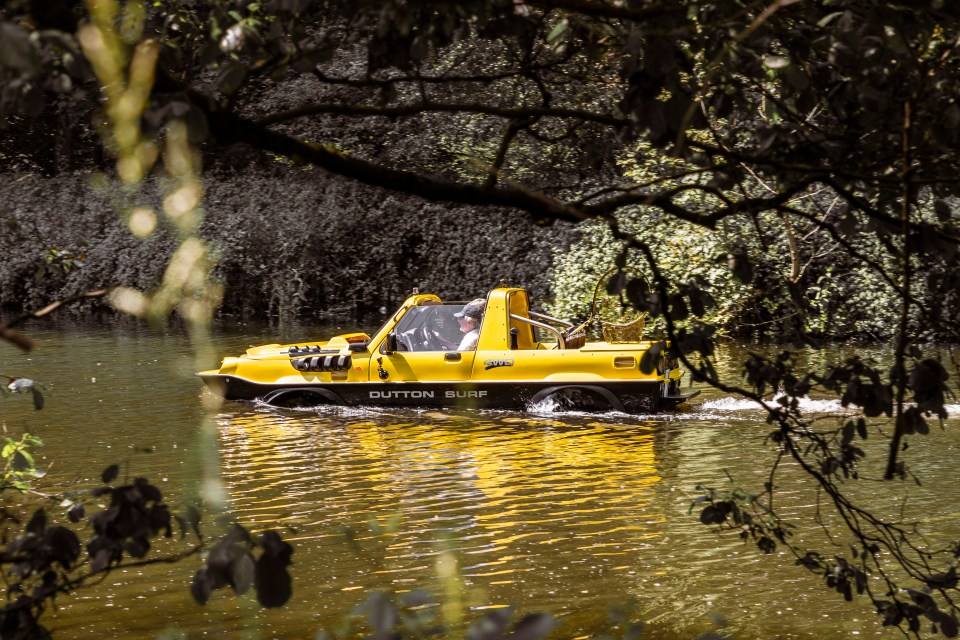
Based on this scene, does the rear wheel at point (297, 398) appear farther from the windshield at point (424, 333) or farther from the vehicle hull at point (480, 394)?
the windshield at point (424, 333)

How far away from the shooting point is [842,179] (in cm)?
373

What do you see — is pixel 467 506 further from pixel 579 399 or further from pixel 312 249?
pixel 312 249

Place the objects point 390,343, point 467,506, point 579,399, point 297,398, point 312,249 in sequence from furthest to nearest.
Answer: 1. point 312,249
2. point 297,398
3. point 390,343
4. point 579,399
5. point 467,506

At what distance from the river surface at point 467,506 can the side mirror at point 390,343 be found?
70 cm

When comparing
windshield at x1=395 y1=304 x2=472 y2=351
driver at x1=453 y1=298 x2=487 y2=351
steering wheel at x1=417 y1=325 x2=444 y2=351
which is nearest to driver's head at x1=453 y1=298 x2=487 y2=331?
driver at x1=453 y1=298 x2=487 y2=351

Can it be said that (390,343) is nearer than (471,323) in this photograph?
No

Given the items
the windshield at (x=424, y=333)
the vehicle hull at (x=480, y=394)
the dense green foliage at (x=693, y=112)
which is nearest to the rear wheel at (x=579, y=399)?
the vehicle hull at (x=480, y=394)

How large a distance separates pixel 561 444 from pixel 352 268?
16.5m

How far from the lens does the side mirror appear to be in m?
14.3

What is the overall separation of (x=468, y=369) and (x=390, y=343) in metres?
0.97

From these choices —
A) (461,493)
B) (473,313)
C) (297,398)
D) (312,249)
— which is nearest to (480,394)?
(473,313)

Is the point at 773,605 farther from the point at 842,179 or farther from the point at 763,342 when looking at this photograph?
the point at 763,342

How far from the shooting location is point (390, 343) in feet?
47.1

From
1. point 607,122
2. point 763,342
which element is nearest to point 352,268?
point 763,342
